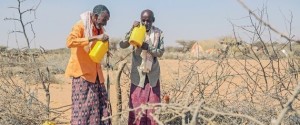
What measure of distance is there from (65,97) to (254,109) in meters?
6.84

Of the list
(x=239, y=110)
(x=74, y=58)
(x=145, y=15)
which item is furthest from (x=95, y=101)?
(x=239, y=110)

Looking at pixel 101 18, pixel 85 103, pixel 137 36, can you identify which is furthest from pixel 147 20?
pixel 85 103

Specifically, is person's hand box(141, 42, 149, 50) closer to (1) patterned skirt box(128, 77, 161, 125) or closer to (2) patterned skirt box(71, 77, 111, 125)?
(1) patterned skirt box(128, 77, 161, 125)

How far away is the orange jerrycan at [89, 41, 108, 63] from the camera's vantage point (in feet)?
14.7

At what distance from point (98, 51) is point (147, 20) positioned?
63cm

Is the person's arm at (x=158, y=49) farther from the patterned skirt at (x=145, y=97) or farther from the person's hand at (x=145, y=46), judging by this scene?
the patterned skirt at (x=145, y=97)

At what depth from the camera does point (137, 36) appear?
181 inches

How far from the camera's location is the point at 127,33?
484 centimetres

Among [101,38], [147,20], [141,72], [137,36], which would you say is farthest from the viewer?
[141,72]

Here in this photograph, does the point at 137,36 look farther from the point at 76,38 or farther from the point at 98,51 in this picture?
the point at 76,38

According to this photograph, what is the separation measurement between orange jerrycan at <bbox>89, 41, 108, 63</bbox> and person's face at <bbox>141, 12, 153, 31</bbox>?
0.50 meters

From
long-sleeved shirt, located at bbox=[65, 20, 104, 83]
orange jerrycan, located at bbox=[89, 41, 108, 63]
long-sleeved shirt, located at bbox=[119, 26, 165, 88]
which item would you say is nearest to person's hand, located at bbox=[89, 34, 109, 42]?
orange jerrycan, located at bbox=[89, 41, 108, 63]

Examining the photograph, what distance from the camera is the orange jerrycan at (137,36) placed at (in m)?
4.60

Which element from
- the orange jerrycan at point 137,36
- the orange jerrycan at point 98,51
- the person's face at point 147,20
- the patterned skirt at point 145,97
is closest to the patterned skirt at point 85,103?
the orange jerrycan at point 98,51
